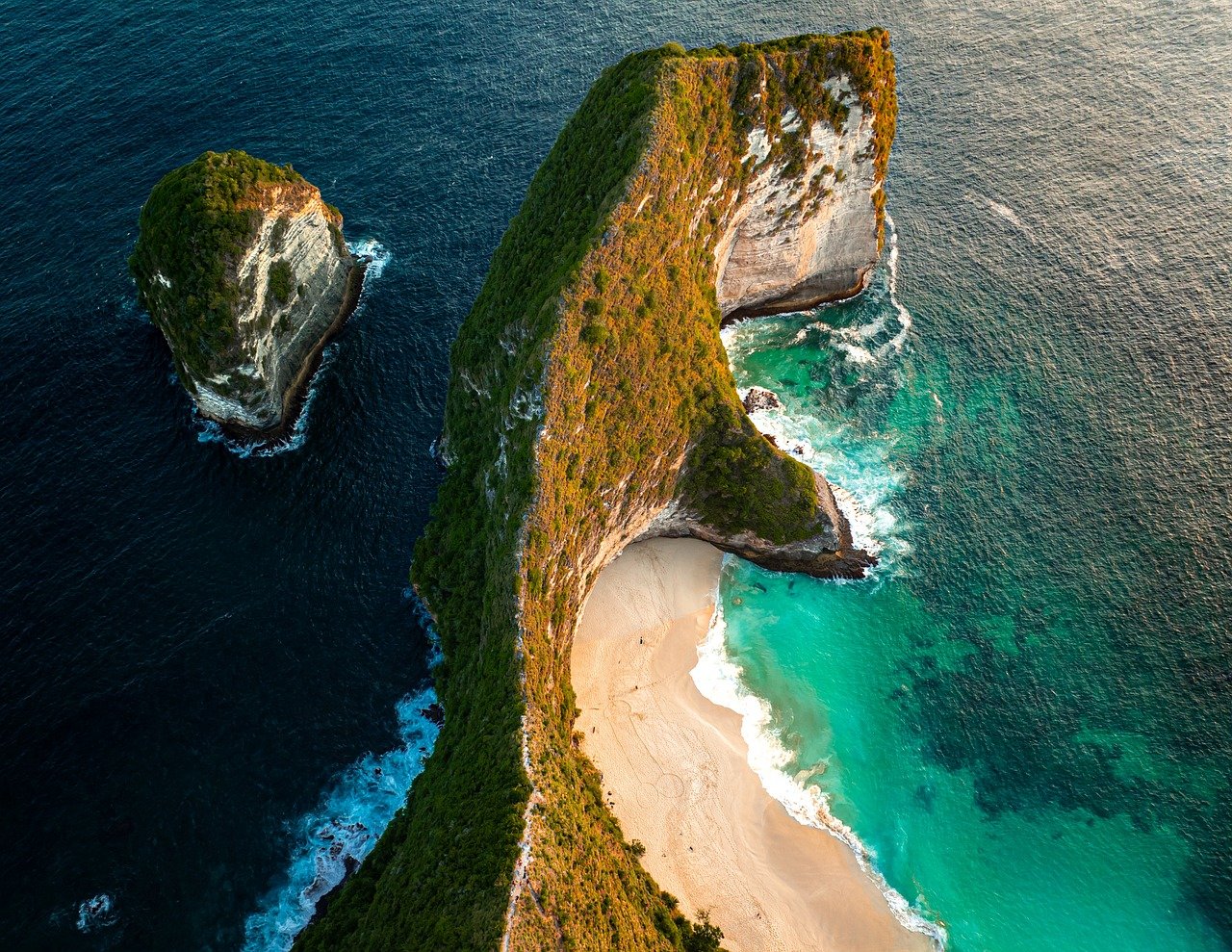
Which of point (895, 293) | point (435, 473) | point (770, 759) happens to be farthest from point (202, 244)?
point (895, 293)

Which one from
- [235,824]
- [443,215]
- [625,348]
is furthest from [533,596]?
[443,215]

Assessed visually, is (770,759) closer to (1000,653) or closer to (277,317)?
(1000,653)

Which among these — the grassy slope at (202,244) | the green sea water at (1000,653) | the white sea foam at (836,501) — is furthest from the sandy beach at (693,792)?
the grassy slope at (202,244)

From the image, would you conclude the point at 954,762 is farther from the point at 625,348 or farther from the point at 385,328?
the point at 385,328

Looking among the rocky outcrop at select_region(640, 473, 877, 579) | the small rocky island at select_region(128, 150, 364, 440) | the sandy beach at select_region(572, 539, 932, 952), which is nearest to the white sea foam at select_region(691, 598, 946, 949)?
the sandy beach at select_region(572, 539, 932, 952)

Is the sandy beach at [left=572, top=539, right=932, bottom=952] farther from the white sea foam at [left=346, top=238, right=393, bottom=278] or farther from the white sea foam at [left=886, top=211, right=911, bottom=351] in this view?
the white sea foam at [left=346, top=238, right=393, bottom=278]
